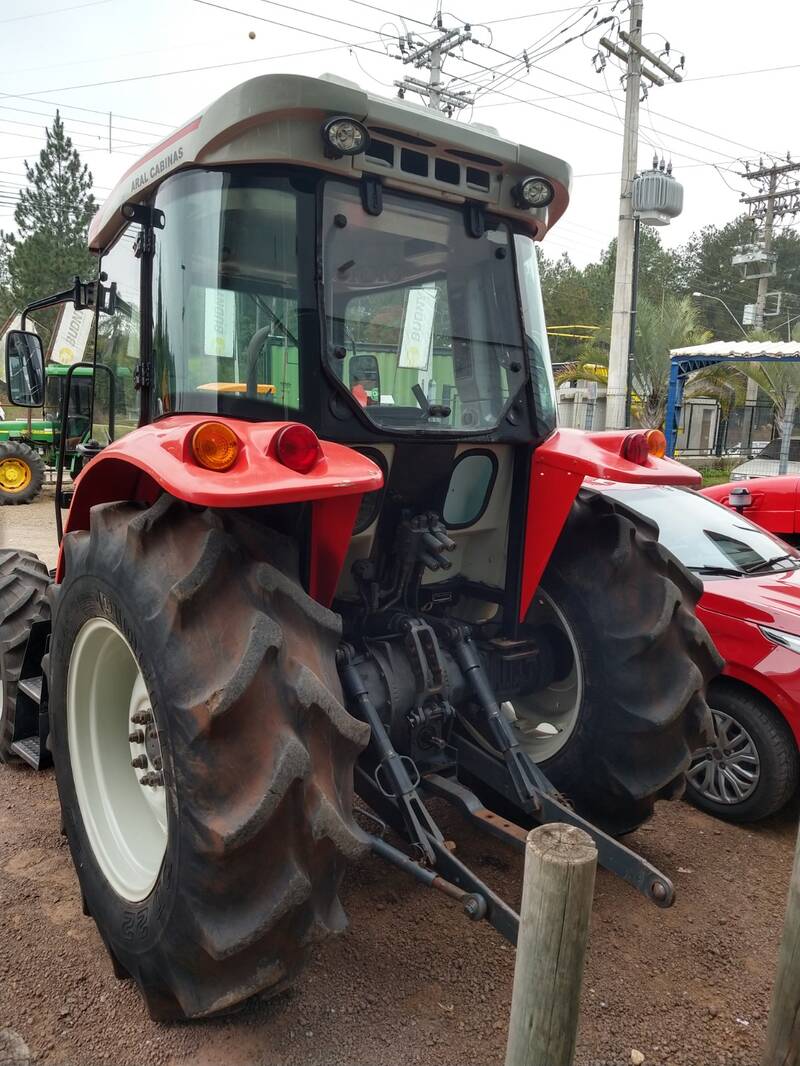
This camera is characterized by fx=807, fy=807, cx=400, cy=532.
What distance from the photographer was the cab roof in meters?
2.32

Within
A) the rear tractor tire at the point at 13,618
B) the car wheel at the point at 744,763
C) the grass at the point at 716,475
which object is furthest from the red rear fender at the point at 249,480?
the grass at the point at 716,475

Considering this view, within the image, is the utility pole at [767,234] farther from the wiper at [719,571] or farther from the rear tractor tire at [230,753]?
the rear tractor tire at [230,753]

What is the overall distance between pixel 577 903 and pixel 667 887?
0.95 metres

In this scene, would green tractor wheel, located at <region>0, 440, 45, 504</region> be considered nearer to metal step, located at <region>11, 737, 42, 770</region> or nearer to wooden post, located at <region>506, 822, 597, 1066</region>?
metal step, located at <region>11, 737, 42, 770</region>

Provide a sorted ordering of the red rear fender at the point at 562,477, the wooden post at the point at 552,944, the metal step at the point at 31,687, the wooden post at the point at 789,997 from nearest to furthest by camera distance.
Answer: the wooden post at the point at 552,944 → the wooden post at the point at 789,997 → the red rear fender at the point at 562,477 → the metal step at the point at 31,687

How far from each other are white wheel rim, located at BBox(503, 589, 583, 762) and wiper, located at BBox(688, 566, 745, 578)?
1.65 m

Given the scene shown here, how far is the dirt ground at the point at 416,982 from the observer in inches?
92.5

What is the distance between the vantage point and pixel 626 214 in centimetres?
1483

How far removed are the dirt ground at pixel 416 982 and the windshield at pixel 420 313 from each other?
1.80 m

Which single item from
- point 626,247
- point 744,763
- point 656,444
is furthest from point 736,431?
point 656,444

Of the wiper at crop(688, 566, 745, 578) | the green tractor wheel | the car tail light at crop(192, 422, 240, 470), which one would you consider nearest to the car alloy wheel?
the wiper at crop(688, 566, 745, 578)

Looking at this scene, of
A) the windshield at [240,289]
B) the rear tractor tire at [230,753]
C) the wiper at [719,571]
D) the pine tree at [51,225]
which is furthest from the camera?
the pine tree at [51,225]

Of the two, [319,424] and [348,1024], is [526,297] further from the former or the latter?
[348,1024]

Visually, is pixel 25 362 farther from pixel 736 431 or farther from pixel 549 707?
pixel 736 431
